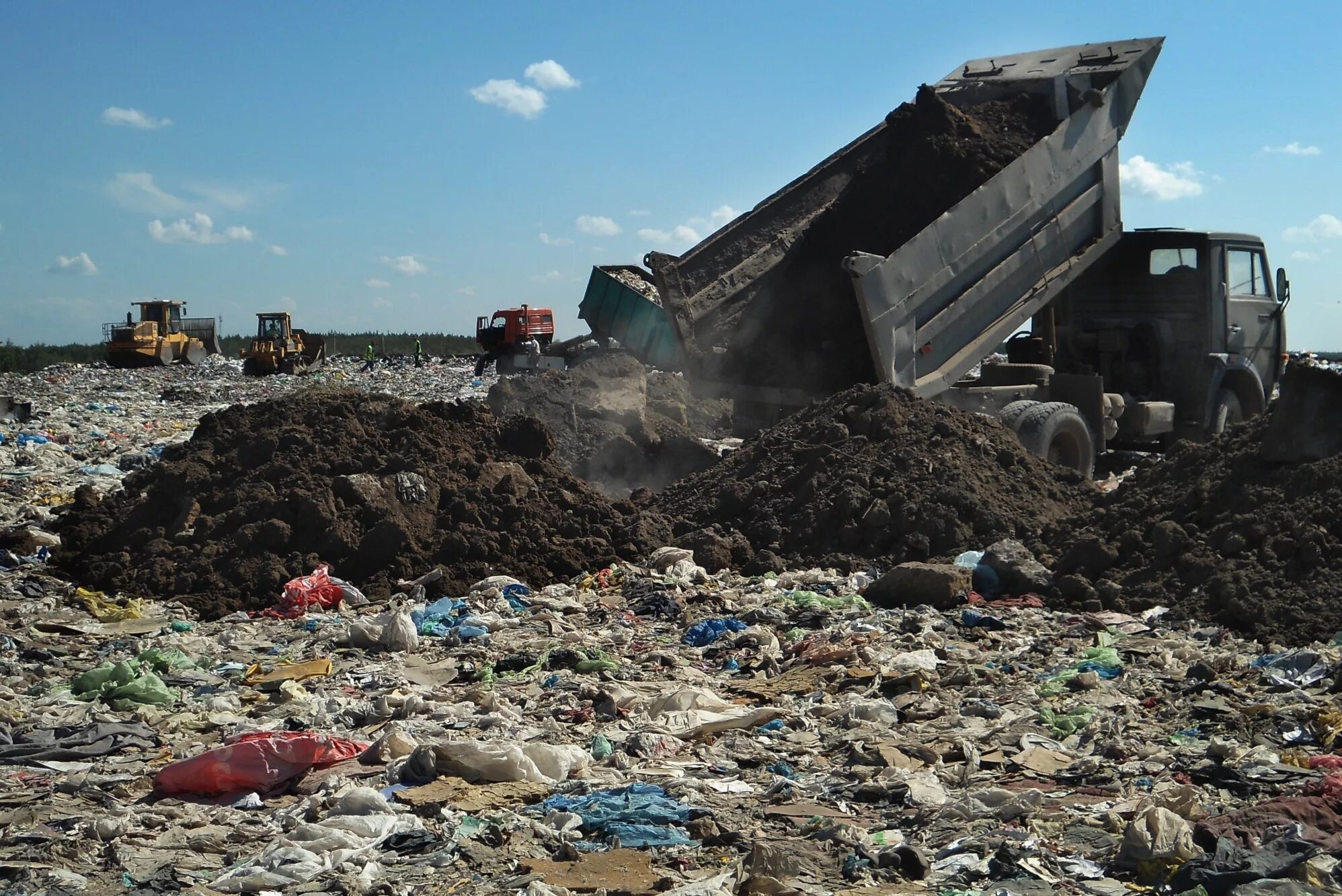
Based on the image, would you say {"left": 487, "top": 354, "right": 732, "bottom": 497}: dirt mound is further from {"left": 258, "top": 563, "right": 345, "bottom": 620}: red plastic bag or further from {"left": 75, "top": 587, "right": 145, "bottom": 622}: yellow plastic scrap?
{"left": 75, "top": 587, "right": 145, "bottom": 622}: yellow plastic scrap

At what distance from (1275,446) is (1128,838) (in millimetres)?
4607

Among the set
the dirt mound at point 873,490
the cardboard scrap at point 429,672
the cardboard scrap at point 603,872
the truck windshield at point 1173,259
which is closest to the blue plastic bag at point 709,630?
the cardboard scrap at point 429,672

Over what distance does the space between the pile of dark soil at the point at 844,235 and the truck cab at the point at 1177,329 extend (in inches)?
76.8

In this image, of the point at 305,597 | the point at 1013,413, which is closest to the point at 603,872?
the point at 305,597

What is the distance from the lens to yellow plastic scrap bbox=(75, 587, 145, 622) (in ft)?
23.9

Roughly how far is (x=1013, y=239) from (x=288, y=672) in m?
7.10

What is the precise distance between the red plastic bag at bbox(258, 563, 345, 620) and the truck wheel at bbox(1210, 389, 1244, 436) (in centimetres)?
853

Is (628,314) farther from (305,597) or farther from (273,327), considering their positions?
(273,327)

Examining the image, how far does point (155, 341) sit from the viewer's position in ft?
128

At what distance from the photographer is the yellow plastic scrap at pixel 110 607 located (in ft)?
23.9

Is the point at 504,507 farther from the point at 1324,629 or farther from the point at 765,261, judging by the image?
the point at 1324,629

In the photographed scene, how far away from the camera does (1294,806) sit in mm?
3611

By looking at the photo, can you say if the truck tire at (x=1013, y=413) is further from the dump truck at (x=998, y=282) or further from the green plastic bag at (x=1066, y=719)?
the green plastic bag at (x=1066, y=719)

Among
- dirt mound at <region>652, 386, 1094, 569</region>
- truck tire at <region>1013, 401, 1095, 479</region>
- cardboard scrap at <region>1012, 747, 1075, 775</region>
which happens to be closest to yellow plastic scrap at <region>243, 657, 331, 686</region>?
dirt mound at <region>652, 386, 1094, 569</region>
